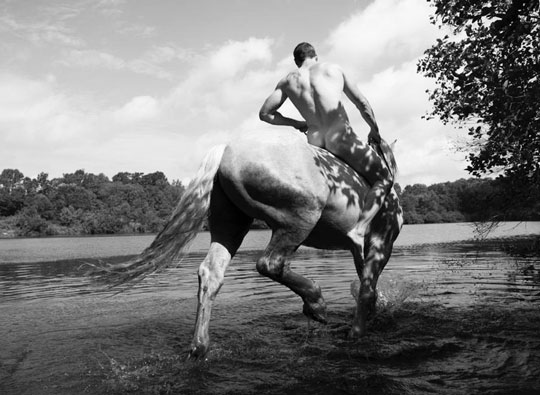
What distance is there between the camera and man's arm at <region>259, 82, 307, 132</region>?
19.4ft

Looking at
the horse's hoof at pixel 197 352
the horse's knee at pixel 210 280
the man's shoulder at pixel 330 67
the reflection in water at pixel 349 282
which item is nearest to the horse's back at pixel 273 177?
the horse's knee at pixel 210 280

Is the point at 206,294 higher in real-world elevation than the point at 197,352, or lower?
higher

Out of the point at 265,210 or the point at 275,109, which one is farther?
the point at 275,109

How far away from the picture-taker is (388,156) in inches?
257

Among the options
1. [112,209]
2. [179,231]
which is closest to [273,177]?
[179,231]

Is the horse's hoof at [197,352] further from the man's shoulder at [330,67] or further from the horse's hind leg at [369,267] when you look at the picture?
the man's shoulder at [330,67]

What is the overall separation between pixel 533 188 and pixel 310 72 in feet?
27.2

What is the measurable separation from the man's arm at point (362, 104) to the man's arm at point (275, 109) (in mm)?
723

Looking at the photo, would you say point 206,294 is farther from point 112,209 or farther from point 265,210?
point 112,209

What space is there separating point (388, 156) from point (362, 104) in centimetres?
90

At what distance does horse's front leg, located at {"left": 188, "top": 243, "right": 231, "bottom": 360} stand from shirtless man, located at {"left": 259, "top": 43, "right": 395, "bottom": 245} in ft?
5.46

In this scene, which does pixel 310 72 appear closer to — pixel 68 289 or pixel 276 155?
pixel 276 155

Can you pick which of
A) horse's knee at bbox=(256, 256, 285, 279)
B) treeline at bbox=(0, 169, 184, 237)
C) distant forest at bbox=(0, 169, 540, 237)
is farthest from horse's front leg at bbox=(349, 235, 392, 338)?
treeline at bbox=(0, 169, 184, 237)

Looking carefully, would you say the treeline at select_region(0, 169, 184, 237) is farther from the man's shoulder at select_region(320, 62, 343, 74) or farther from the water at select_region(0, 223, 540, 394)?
the man's shoulder at select_region(320, 62, 343, 74)
